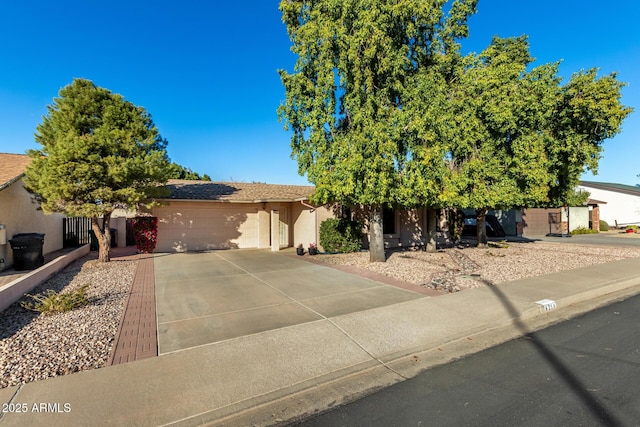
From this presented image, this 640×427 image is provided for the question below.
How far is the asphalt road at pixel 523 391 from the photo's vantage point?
300 centimetres

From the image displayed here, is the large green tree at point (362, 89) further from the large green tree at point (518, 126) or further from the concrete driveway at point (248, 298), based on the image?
the concrete driveway at point (248, 298)

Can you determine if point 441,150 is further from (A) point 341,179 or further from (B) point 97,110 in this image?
(B) point 97,110

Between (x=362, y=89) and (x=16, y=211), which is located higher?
(x=362, y=89)

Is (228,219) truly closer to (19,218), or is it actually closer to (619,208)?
(19,218)

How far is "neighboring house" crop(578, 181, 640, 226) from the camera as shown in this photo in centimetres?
2997

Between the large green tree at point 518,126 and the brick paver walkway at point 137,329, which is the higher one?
the large green tree at point 518,126

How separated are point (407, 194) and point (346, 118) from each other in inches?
151

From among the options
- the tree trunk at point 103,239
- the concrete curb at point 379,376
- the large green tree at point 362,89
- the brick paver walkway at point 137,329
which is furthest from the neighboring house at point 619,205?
the tree trunk at point 103,239

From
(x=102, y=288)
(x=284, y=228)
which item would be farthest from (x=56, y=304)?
(x=284, y=228)

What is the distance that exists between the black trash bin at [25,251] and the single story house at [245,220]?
5117 mm

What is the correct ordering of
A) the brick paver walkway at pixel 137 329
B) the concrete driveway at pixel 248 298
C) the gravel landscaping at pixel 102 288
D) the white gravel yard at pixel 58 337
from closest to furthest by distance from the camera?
1. the white gravel yard at pixel 58 337
2. the gravel landscaping at pixel 102 288
3. the brick paver walkway at pixel 137 329
4. the concrete driveway at pixel 248 298

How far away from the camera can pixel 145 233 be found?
48.4 feet

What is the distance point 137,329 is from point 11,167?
11444 mm

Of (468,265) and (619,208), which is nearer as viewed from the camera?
(468,265)
